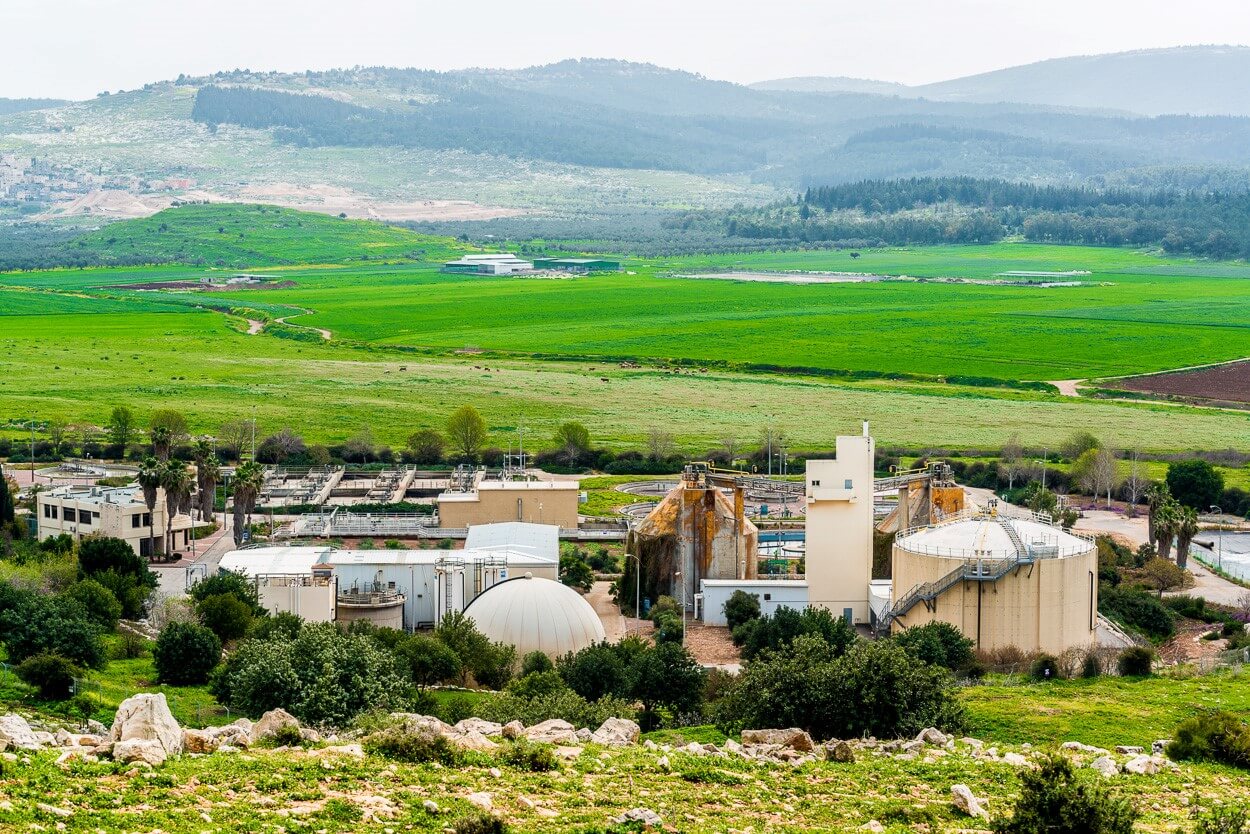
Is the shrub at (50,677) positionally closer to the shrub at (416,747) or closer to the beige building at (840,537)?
the shrub at (416,747)

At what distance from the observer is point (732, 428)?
3952 inches

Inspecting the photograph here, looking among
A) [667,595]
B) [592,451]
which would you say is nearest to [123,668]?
[667,595]

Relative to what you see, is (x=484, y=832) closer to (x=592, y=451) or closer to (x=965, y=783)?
(x=965, y=783)

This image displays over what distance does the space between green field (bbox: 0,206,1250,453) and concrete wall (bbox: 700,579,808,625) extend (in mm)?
38181

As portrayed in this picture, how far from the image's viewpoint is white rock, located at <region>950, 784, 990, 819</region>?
81.7 feet

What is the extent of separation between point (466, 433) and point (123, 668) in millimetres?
48098

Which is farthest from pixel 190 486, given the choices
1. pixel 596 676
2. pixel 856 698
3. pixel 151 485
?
pixel 856 698

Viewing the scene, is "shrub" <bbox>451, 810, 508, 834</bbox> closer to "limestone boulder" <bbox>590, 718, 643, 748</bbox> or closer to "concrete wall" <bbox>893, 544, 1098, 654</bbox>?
"limestone boulder" <bbox>590, 718, 643, 748</bbox>


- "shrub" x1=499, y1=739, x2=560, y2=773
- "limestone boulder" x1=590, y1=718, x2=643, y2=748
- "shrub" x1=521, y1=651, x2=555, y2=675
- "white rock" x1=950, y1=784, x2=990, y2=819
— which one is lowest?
"shrub" x1=521, y1=651, x2=555, y2=675

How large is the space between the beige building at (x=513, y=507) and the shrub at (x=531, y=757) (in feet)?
134

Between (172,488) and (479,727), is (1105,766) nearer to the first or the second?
(479,727)

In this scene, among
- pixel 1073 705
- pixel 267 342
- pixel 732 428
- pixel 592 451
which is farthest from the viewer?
pixel 267 342

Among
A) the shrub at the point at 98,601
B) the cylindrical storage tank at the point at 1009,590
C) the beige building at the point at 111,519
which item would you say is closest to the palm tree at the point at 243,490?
the beige building at the point at 111,519

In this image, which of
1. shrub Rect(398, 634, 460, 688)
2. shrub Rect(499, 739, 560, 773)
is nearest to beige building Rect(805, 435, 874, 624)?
shrub Rect(398, 634, 460, 688)
